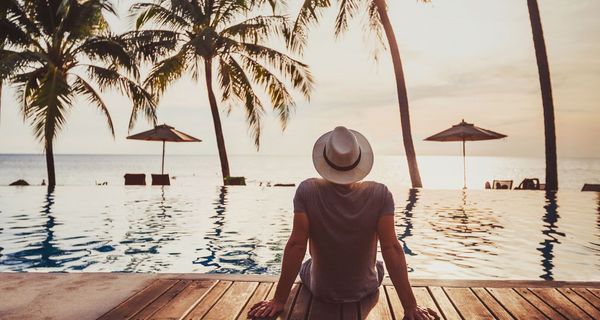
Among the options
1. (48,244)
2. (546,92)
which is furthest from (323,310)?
(546,92)

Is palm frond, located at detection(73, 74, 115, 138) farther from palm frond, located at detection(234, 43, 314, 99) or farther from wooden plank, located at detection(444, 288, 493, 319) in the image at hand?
wooden plank, located at detection(444, 288, 493, 319)

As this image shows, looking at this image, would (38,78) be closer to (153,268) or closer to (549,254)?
(153,268)

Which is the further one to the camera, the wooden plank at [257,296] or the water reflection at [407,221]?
the water reflection at [407,221]

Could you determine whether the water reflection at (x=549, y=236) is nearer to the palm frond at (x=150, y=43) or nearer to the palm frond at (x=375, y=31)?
the palm frond at (x=375, y=31)

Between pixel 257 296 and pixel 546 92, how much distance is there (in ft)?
47.9

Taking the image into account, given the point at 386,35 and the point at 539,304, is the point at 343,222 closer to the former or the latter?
the point at 539,304

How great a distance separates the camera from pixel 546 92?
51.1 feet

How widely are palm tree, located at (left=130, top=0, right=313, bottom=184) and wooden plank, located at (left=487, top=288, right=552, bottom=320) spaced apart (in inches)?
596

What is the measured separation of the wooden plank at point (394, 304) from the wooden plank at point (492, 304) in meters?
0.63

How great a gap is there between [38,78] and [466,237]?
16178mm

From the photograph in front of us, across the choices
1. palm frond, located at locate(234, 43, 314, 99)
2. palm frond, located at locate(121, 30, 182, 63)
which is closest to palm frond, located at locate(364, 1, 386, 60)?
palm frond, located at locate(234, 43, 314, 99)

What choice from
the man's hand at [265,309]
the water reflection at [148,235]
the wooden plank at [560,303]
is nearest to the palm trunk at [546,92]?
the water reflection at [148,235]

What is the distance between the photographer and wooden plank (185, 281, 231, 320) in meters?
3.39

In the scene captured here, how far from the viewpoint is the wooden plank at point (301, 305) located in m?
3.39
